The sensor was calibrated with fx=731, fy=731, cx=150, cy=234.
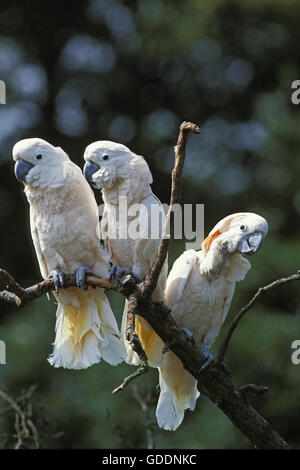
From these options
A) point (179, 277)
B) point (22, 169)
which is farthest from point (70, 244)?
point (179, 277)

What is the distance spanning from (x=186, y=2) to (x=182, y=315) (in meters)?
6.69

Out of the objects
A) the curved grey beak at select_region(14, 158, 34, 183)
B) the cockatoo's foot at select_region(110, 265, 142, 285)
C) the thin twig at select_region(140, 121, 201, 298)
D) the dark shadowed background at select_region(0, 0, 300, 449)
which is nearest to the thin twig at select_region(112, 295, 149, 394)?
the thin twig at select_region(140, 121, 201, 298)

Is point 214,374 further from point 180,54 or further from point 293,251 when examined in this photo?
point 180,54

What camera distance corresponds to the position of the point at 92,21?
32.1 ft

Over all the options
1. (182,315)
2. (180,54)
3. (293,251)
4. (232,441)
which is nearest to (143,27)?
(180,54)

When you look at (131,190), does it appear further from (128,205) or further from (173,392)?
(173,392)

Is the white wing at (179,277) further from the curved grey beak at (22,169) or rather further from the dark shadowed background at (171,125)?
the dark shadowed background at (171,125)

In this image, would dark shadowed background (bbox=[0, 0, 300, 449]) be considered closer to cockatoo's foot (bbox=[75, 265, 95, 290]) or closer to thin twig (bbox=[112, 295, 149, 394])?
cockatoo's foot (bbox=[75, 265, 95, 290])

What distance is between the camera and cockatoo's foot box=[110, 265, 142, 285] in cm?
318

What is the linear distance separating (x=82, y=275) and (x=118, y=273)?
0.64 feet

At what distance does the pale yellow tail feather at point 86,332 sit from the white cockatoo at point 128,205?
0.81ft

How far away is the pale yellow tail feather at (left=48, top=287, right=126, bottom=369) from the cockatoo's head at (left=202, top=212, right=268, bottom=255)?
59cm

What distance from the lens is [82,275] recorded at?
3314mm

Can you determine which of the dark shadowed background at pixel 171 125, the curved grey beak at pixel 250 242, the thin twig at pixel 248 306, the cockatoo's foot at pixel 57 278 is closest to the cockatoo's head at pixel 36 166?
the cockatoo's foot at pixel 57 278
